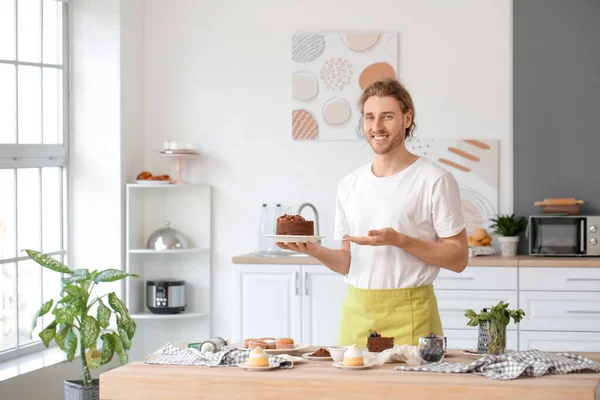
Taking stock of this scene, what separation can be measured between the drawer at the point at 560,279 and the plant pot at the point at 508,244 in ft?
1.06

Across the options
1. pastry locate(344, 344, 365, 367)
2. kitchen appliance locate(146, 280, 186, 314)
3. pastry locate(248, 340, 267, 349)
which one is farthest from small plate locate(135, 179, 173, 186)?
pastry locate(344, 344, 365, 367)

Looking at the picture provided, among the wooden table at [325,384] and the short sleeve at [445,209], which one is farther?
the short sleeve at [445,209]

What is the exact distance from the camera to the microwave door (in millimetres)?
4910

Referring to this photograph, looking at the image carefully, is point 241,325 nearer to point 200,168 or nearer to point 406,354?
point 200,168

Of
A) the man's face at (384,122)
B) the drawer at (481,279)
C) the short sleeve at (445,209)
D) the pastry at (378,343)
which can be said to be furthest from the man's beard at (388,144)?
the drawer at (481,279)

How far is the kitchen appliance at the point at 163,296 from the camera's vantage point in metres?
5.30

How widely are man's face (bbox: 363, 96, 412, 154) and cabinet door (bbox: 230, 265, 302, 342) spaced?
2.18 m

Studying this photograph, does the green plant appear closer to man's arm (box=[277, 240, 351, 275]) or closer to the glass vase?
man's arm (box=[277, 240, 351, 275])

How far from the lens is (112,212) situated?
206 inches

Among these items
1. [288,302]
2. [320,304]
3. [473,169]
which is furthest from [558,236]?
[288,302]

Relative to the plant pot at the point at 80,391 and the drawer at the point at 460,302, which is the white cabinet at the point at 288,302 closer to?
the drawer at the point at 460,302

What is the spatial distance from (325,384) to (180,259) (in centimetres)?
335

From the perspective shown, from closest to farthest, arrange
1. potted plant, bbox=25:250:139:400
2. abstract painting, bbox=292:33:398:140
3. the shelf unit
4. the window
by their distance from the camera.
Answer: potted plant, bbox=25:250:139:400
the window
abstract painting, bbox=292:33:398:140
the shelf unit

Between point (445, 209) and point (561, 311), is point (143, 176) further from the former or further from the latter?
point (445, 209)
